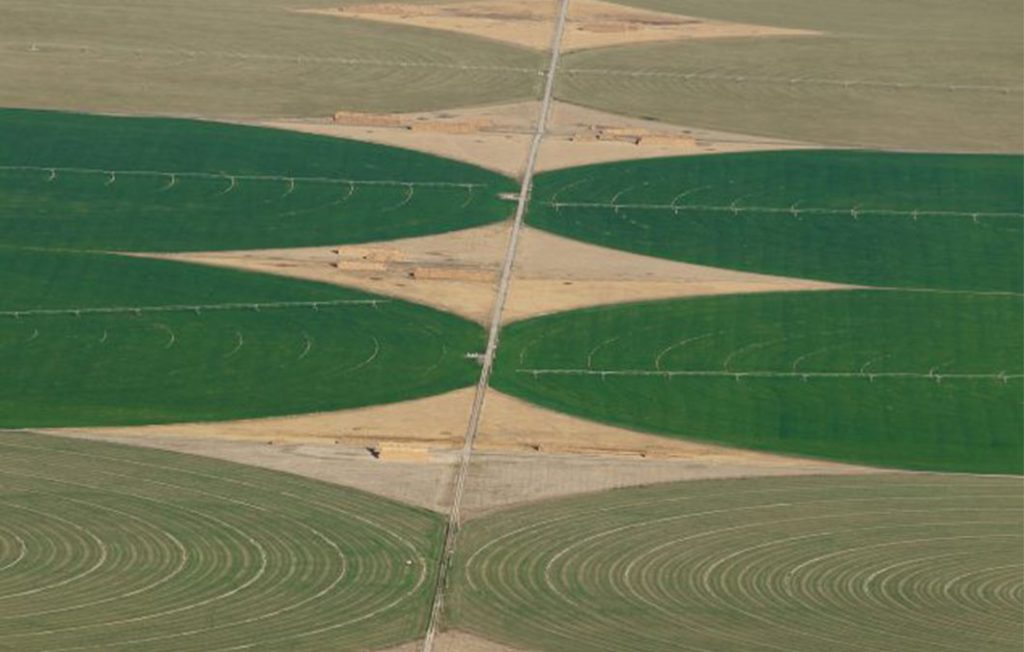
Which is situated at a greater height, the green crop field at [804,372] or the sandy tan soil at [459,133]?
the sandy tan soil at [459,133]

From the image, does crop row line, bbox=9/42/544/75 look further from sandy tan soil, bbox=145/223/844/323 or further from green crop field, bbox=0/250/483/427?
green crop field, bbox=0/250/483/427

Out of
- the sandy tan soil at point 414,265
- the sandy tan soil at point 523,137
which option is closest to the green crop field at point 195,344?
the sandy tan soil at point 414,265

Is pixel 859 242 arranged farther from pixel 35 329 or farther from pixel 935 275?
pixel 35 329

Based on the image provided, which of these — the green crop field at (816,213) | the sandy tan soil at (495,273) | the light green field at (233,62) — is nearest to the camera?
the sandy tan soil at (495,273)

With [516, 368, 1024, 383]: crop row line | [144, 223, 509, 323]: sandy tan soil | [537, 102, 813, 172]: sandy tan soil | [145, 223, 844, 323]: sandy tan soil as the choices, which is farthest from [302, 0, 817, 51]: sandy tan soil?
[516, 368, 1024, 383]: crop row line

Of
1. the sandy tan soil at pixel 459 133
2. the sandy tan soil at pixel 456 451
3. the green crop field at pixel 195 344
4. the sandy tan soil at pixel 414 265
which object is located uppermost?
the sandy tan soil at pixel 459 133

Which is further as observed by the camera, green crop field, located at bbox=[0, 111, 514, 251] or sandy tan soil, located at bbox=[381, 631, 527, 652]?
green crop field, located at bbox=[0, 111, 514, 251]

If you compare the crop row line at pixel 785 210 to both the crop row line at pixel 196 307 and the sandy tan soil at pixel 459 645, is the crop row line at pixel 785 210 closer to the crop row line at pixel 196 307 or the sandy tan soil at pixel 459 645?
the crop row line at pixel 196 307
